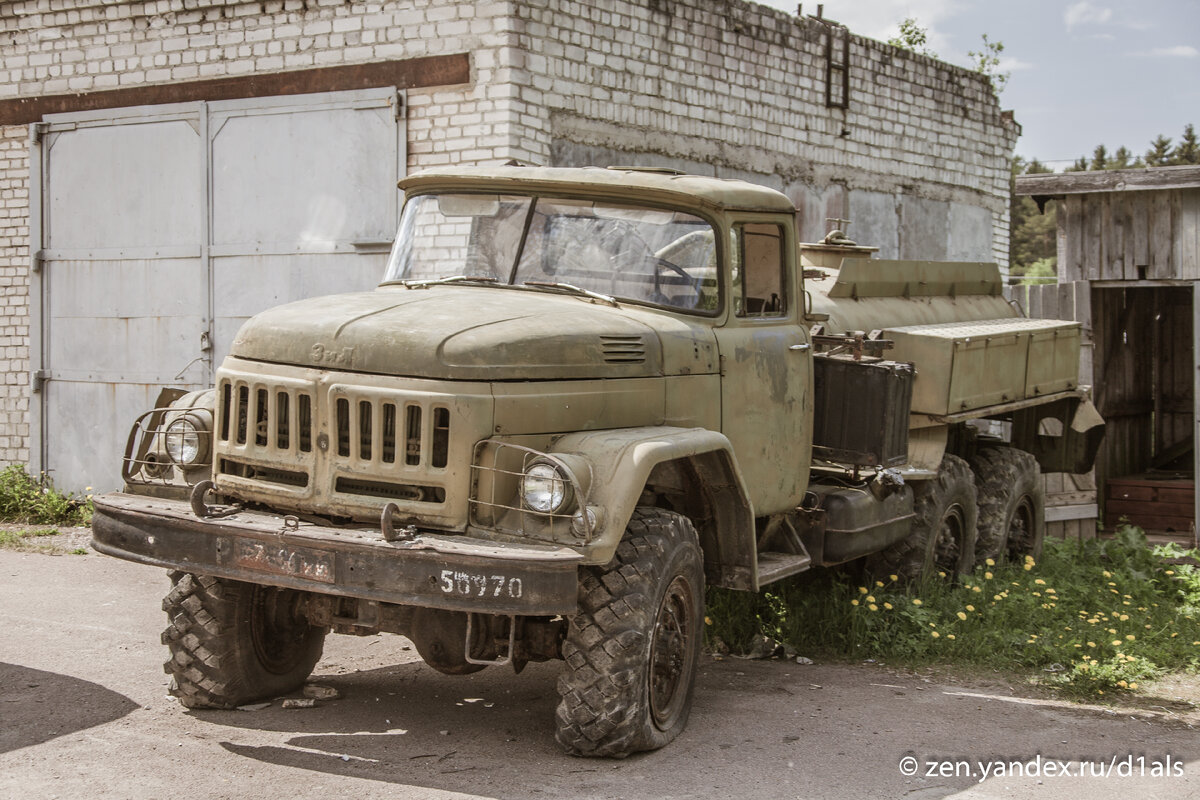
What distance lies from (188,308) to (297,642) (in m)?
5.85

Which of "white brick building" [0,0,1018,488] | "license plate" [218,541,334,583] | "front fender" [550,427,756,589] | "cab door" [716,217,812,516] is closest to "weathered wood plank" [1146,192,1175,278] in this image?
"white brick building" [0,0,1018,488]

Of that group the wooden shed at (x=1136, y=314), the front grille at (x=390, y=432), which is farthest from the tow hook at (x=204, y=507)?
the wooden shed at (x=1136, y=314)

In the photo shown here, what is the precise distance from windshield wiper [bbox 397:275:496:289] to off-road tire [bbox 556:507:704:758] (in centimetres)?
132

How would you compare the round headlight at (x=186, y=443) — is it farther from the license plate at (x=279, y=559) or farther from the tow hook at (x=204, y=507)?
the license plate at (x=279, y=559)

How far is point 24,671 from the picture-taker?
20.5 feet

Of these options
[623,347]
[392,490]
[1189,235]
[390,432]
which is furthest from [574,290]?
[1189,235]

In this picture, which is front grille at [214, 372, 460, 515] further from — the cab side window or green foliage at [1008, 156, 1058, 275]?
green foliage at [1008, 156, 1058, 275]

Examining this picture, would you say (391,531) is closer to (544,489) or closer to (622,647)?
(544,489)

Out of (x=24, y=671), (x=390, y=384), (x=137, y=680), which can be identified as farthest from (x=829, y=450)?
(x=24, y=671)

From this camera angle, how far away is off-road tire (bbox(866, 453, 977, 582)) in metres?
7.87

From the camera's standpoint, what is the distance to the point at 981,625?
24.2ft

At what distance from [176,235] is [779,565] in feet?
22.6

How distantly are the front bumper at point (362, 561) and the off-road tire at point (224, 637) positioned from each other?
46 cm

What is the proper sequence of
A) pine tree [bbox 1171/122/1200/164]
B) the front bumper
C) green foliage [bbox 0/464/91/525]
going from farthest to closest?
pine tree [bbox 1171/122/1200/164] → green foliage [bbox 0/464/91/525] → the front bumper
